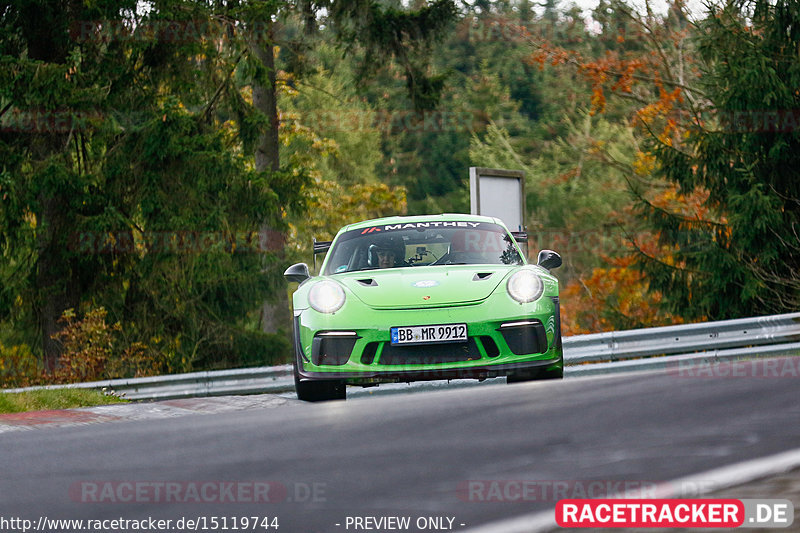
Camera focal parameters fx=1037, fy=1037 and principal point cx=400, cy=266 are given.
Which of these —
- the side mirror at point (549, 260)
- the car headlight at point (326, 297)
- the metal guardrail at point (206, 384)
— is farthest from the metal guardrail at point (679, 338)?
the car headlight at point (326, 297)

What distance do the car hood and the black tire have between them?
792mm

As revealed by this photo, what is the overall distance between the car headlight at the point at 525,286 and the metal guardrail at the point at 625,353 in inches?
99.9

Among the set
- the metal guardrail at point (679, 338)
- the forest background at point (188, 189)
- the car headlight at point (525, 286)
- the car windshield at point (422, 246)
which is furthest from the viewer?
the forest background at point (188, 189)

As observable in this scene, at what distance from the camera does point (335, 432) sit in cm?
579

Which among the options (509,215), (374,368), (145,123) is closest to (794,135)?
(509,215)

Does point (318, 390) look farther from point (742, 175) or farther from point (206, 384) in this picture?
point (742, 175)

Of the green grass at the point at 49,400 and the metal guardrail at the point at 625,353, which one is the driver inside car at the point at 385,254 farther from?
the green grass at the point at 49,400

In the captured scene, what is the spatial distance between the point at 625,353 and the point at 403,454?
255 inches

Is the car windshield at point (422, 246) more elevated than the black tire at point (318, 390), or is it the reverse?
the car windshield at point (422, 246)

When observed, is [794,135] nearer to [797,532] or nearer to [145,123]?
[145,123]

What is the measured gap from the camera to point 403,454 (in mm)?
A: 4941

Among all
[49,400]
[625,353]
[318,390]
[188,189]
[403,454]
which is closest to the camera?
[403,454]

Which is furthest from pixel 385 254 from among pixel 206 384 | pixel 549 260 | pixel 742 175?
pixel 742 175

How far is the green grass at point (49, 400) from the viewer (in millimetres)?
9820
